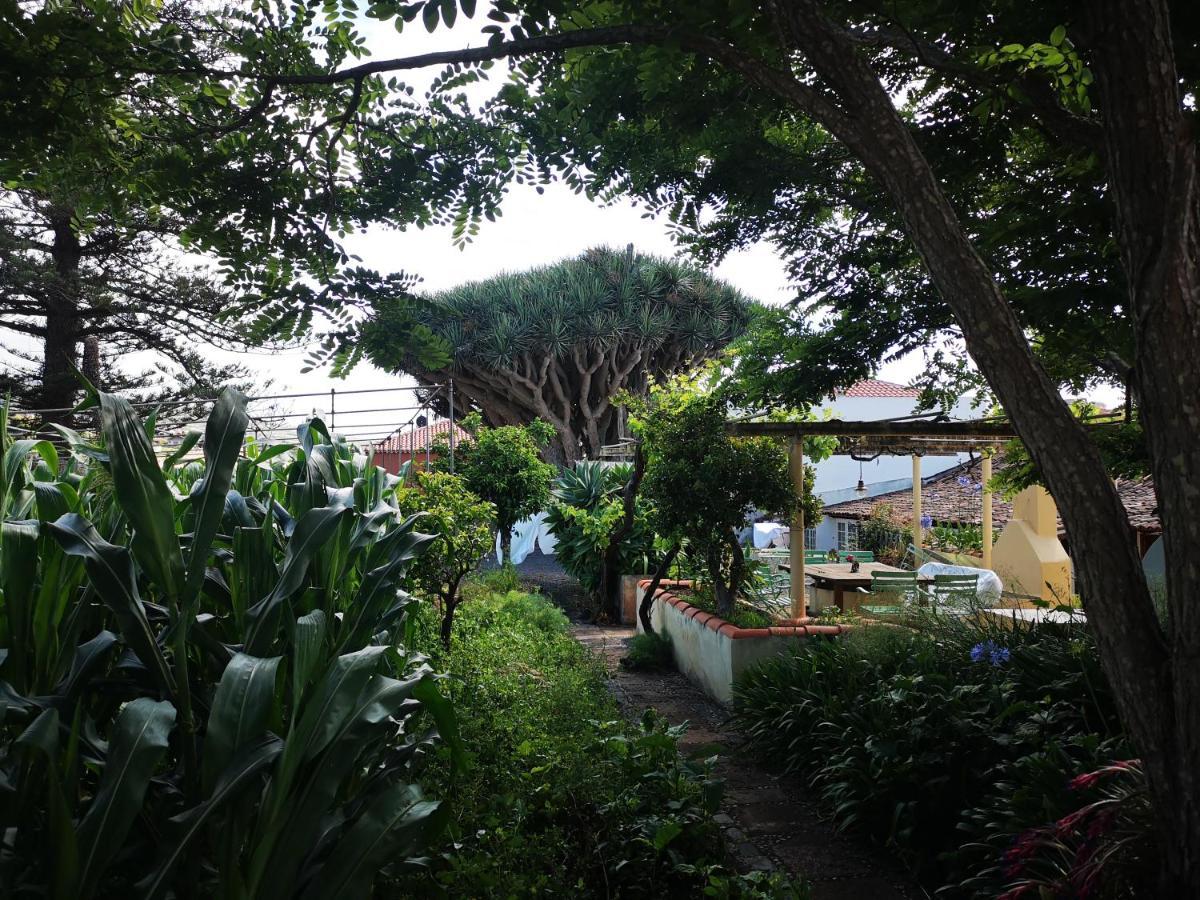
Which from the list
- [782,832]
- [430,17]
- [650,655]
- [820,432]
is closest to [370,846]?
[430,17]

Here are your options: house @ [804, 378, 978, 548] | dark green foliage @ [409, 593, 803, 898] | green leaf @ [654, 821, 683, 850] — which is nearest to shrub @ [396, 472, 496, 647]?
dark green foliage @ [409, 593, 803, 898]

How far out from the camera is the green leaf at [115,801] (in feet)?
4.24

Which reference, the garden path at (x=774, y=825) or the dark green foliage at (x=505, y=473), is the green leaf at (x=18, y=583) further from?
the dark green foliage at (x=505, y=473)

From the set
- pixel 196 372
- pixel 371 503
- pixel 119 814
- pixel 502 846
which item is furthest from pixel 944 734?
pixel 196 372

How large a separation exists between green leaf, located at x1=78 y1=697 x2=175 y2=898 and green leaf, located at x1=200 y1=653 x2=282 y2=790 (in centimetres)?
10

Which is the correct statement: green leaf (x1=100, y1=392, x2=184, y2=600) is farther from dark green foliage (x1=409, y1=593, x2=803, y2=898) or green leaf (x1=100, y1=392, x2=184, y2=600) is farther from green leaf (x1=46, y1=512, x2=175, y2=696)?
dark green foliage (x1=409, y1=593, x2=803, y2=898)

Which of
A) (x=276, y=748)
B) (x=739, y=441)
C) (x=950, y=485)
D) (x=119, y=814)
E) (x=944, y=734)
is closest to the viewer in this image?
(x=119, y=814)

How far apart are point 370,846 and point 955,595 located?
297 inches

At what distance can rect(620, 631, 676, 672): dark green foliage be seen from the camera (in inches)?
363

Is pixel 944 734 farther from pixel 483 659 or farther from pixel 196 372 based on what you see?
pixel 196 372

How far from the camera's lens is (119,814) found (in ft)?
4.25

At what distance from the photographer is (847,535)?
2158cm

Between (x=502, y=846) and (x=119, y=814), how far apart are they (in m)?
1.88

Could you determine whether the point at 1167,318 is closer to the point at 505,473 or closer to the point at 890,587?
the point at 890,587
